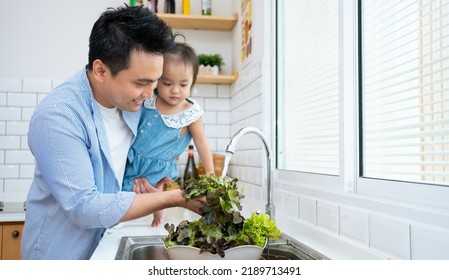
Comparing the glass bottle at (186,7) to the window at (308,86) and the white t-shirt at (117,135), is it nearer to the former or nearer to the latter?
the window at (308,86)

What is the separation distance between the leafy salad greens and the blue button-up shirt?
158mm

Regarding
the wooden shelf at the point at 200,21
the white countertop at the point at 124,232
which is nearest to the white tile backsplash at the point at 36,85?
the wooden shelf at the point at 200,21

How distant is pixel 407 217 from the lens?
0.79 meters

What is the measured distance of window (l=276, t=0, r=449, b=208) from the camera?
818mm

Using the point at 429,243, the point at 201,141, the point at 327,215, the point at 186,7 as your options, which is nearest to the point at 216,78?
the point at 186,7

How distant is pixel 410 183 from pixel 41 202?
A: 2.78 ft

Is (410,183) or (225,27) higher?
(225,27)

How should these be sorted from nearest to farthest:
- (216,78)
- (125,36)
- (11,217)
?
(125,36) < (11,217) < (216,78)

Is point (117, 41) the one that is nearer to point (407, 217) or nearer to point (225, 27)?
point (407, 217)

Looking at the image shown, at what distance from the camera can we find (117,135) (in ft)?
3.92

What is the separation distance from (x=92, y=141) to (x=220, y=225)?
14.1 inches

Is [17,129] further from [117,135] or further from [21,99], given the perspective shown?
[117,135]
